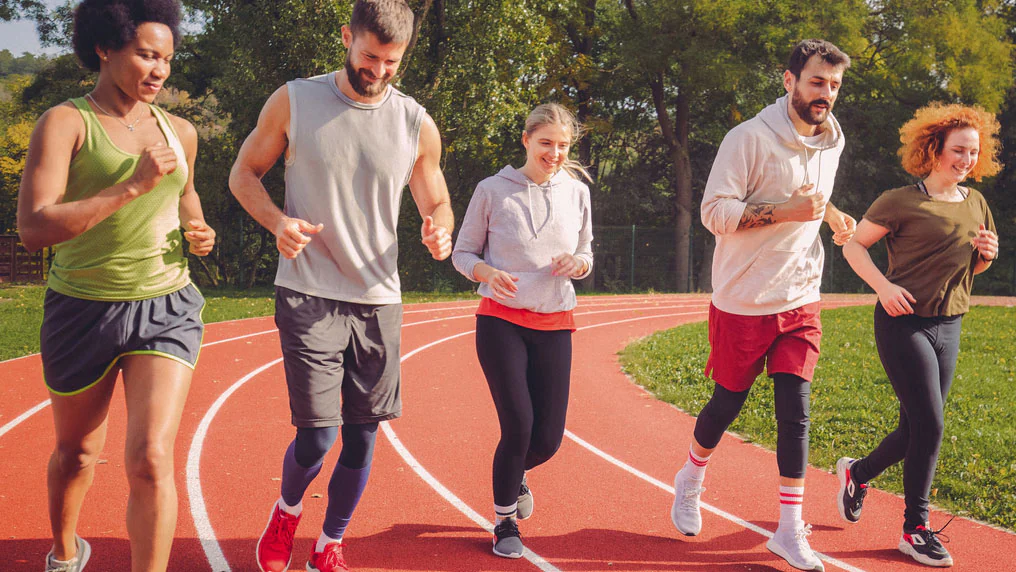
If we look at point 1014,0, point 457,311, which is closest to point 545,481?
point 457,311

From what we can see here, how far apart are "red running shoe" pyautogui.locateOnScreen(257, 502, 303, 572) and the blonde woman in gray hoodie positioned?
41.4 inches

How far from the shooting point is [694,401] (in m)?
9.32

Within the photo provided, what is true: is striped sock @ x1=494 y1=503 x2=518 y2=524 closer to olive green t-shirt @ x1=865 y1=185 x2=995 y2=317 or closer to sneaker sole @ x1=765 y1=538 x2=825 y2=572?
sneaker sole @ x1=765 y1=538 x2=825 y2=572

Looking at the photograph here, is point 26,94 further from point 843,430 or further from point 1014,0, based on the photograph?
point 1014,0

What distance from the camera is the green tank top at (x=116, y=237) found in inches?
130

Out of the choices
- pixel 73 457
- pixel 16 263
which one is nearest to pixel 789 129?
pixel 73 457

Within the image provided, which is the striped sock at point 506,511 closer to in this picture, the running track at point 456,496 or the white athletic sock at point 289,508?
the running track at point 456,496

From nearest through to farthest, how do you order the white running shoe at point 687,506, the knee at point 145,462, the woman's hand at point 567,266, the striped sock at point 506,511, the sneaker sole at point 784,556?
the knee at point 145,462, the sneaker sole at point 784,556, the woman's hand at point 567,266, the striped sock at point 506,511, the white running shoe at point 687,506

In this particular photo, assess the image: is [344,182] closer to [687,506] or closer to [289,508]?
[289,508]

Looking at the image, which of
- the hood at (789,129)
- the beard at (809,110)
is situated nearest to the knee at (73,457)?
the hood at (789,129)

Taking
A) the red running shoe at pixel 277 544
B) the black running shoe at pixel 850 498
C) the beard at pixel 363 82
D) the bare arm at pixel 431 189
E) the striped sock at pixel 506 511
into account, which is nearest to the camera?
the beard at pixel 363 82

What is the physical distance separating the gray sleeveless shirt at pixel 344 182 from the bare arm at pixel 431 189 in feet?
0.41

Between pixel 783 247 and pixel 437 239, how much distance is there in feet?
5.68

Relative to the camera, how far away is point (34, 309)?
59.2ft
